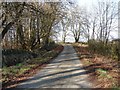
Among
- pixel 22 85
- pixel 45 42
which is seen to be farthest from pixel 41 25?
pixel 22 85

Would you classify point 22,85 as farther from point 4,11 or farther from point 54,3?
point 54,3

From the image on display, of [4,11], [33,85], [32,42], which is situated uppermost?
[4,11]

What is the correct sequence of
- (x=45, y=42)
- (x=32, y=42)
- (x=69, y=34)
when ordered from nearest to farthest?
1. (x=32, y=42)
2. (x=45, y=42)
3. (x=69, y=34)

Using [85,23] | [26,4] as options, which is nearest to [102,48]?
[85,23]

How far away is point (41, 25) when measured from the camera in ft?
123

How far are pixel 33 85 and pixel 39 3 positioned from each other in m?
13.0

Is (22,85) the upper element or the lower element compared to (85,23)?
lower

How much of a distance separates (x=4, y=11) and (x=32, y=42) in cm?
1583

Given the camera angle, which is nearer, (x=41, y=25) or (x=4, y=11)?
(x=4, y=11)

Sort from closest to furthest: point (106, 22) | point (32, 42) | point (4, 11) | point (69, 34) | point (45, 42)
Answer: point (4, 11), point (32, 42), point (45, 42), point (106, 22), point (69, 34)

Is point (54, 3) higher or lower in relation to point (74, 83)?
higher

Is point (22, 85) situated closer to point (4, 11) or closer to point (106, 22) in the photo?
point (4, 11)

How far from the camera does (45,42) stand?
4378cm

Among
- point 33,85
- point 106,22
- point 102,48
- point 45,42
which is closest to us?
point 33,85
